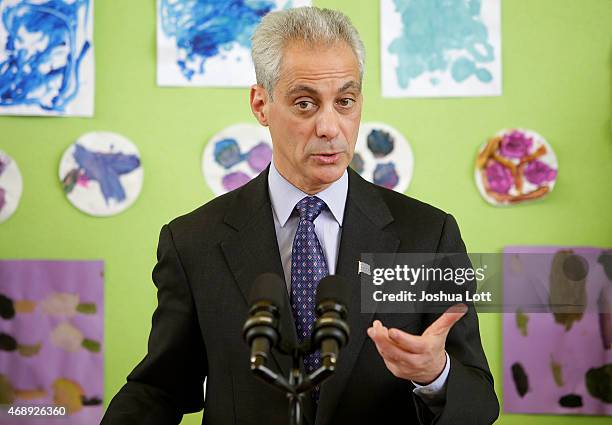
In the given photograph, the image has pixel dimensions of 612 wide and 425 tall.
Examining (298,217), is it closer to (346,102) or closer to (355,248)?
(355,248)

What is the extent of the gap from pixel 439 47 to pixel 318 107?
1.40 metres

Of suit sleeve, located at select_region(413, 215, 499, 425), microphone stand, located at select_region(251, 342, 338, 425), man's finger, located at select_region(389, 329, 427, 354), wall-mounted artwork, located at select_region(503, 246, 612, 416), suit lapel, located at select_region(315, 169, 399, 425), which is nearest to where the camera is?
microphone stand, located at select_region(251, 342, 338, 425)

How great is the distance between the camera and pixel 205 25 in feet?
9.34

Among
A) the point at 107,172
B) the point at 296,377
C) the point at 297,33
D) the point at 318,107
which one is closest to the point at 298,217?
the point at 318,107

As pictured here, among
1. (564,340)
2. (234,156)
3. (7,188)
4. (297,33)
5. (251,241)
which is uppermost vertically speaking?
(297,33)

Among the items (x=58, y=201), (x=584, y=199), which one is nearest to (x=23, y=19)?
(x=58, y=201)

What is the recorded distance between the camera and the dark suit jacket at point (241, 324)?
1.54 meters

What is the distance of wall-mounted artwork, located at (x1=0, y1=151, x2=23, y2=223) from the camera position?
9.34 ft

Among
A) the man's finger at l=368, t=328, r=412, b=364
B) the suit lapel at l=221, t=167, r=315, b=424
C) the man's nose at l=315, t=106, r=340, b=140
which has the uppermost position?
the man's nose at l=315, t=106, r=340, b=140

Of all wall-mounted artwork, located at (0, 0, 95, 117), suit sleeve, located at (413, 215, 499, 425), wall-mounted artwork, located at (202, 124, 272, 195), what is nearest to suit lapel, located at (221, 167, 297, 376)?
suit sleeve, located at (413, 215, 499, 425)

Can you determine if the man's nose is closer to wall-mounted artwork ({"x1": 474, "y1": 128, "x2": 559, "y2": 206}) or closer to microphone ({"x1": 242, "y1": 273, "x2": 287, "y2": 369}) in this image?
microphone ({"x1": 242, "y1": 273, "x2": 287, "y2": 369})

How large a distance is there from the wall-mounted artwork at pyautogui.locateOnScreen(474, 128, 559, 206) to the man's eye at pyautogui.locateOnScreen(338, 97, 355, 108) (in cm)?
137

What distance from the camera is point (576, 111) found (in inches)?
113

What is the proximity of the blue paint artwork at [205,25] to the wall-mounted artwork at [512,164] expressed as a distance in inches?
36.2
